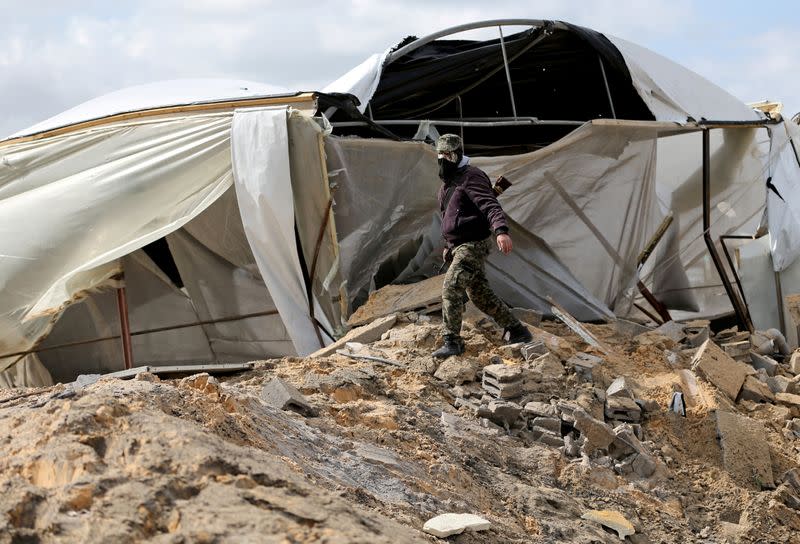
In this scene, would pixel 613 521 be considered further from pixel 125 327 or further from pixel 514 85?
pixel 514 85

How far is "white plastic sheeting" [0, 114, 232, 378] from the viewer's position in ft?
27.4

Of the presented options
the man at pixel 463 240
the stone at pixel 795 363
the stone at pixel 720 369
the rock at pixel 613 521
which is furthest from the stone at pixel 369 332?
the stone at pixel 795 363

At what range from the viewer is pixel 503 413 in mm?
6465

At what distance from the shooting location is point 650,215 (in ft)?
33.4

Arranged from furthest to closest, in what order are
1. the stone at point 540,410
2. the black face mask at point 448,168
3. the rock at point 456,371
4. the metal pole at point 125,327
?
the metal pole at point 125,327 → the black face mask at point 448,168 → the rock at point 456,371 → the stone at point 540,410

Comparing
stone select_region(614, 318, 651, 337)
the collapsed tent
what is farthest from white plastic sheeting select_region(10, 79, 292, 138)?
stone select_region(614, 318, 651, 337)

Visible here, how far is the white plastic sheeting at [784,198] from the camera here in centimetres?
1073

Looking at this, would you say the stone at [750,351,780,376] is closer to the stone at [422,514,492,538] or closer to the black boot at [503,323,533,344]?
the black boot at [503,323,533,344]

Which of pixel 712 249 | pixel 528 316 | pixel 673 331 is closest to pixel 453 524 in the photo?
pixel 528 316

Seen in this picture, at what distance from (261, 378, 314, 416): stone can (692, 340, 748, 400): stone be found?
10.9 feet

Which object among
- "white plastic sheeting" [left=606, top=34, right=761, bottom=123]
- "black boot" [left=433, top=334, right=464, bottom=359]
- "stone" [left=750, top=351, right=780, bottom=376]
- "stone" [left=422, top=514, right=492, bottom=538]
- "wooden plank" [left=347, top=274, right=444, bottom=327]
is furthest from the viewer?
"white plastic sheeting" [left=606, top=34, right=761, bottom=123]

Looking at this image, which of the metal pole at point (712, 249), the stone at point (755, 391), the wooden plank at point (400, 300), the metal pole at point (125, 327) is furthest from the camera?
the metal pole at point (712, 249)

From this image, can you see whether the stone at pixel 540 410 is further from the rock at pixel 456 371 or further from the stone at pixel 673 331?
the stone at pixel 673 331

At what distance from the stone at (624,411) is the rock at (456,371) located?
2.91ft
